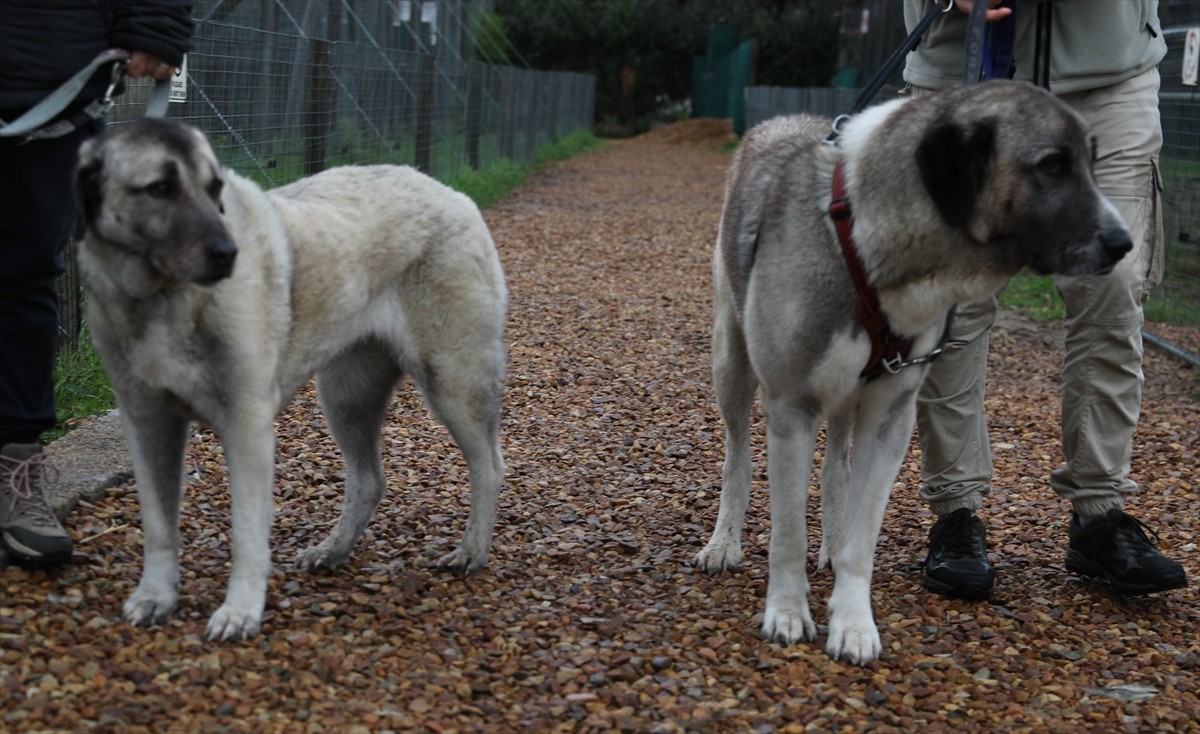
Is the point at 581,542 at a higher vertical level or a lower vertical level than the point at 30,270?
lower

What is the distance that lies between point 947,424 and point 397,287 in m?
1.83

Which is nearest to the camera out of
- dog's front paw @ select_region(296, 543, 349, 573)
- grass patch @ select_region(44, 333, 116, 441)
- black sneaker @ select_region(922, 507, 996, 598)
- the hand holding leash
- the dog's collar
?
the dog's collar

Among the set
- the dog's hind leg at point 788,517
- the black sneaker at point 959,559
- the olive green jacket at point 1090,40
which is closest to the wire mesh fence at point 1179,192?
the olive green jacket at point 1090,40

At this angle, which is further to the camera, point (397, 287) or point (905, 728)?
point (397, 287)

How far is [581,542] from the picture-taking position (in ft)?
14.3

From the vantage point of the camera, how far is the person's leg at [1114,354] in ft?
12.9

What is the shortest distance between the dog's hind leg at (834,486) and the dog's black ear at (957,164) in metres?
0.98

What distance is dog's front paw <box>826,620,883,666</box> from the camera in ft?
11.4

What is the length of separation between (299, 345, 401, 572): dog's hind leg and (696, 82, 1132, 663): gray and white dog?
1.14m

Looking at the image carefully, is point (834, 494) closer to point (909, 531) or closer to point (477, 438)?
point (909, 531)

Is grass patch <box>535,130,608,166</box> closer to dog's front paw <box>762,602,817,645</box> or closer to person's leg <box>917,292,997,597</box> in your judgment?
Result: person's leg <box>917,292,997,597</box>

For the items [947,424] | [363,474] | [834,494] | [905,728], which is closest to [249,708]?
[363,474]

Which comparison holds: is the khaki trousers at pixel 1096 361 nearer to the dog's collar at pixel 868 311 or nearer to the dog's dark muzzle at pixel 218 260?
the dog's collar at pixel 868 311

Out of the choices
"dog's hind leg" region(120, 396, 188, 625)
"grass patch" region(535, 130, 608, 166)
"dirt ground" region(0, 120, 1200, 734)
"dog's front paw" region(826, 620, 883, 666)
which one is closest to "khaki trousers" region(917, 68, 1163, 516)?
"dirt ground" region(0, 120, 1200, 734)
